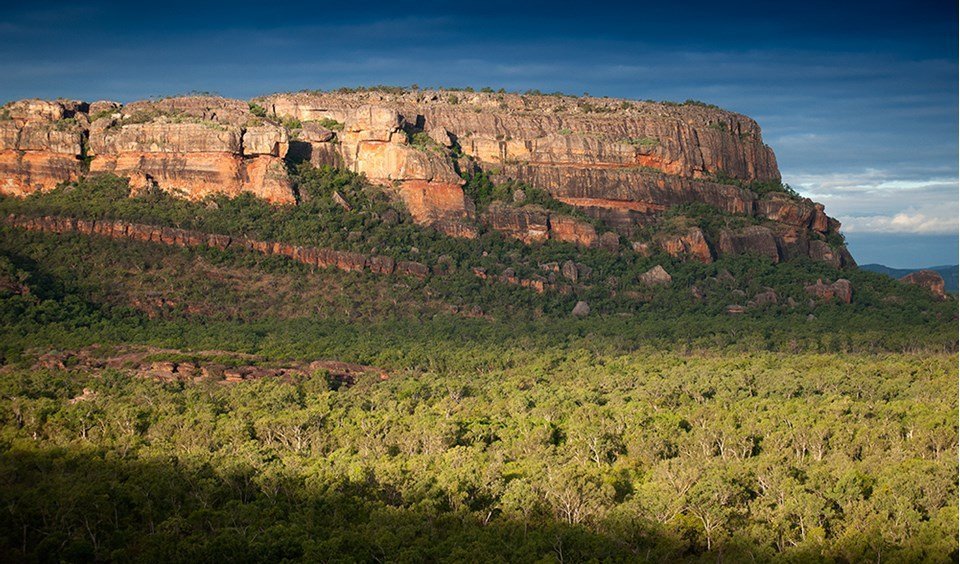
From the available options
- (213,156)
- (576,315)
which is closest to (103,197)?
(213,156)

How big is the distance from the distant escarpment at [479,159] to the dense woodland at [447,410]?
9.02 ft

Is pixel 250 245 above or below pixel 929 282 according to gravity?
above

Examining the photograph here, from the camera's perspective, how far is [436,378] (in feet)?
257

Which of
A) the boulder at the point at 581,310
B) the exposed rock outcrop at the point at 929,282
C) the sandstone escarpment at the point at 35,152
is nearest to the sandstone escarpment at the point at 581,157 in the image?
the exposed rock outcrop at the point at 929,282

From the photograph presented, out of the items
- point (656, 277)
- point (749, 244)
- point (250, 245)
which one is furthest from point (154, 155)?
point (749, 244)

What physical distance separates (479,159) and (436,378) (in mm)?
44318

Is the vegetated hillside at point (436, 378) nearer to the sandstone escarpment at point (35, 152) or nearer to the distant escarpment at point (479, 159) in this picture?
the distant escarpment at point (479, 159)

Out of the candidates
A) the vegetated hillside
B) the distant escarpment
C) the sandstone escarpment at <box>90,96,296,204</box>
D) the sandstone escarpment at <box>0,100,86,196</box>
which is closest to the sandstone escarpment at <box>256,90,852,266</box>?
the distant escarpment

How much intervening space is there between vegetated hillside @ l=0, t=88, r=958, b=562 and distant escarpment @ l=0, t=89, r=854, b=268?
541 millimetres

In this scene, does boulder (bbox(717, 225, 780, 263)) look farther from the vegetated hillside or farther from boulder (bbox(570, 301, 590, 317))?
boulder (bbox(570, 301, 590, 317))

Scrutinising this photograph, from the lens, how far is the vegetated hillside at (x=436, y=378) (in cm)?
Result: 4584

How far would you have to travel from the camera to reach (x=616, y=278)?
107938 millimetres

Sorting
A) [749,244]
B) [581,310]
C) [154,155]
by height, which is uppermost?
[154,155]

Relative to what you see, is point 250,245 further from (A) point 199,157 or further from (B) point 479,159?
(B) point 479,159
